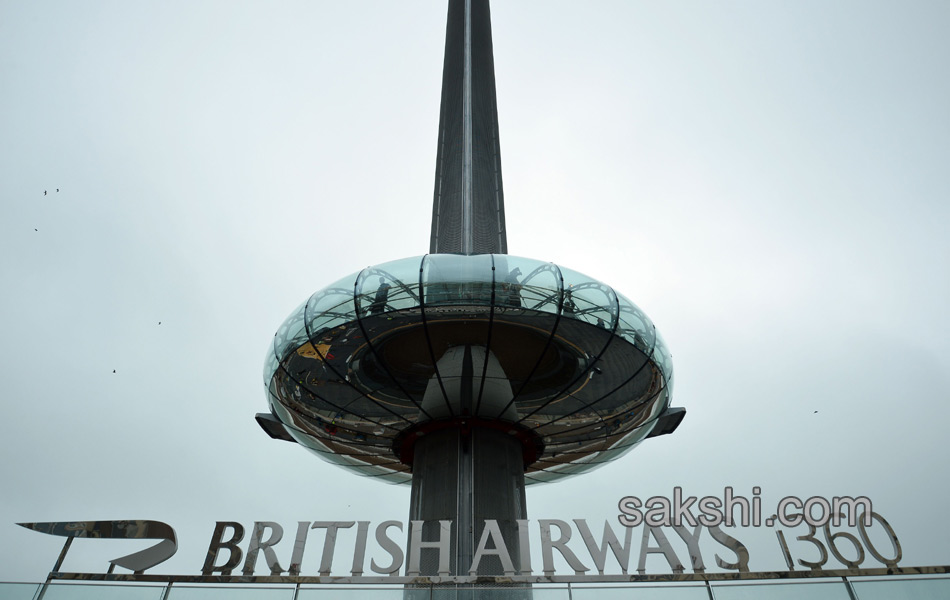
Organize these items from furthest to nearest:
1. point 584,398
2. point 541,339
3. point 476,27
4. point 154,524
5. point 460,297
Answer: point 476,27 < point 584,398 < point 541,339 < point 460,297 < point 154,524

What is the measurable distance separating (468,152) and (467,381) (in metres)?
11.7

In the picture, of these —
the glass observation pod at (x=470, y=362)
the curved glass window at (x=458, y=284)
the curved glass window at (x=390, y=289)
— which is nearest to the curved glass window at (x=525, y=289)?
the glass observation pod at (x=470, y=362)

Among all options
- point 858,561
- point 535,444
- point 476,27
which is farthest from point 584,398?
point 476,27

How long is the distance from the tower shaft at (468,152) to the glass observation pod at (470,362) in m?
5.30

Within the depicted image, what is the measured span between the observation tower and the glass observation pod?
4 cm

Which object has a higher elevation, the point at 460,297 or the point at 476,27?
the point at 476,27

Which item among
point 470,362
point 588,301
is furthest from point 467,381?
point 588,301

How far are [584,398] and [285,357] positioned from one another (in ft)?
25.4

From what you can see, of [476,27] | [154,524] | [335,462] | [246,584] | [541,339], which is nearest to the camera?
[246,584]

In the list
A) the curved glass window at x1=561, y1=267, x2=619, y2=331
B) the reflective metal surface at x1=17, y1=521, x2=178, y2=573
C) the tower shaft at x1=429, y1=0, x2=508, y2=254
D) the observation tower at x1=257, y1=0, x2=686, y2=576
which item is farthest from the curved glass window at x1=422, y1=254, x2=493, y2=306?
the reflective metal surface at x1=17, y1=521, x2=178, y2=573

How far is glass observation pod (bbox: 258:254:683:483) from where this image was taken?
15914 millimetres

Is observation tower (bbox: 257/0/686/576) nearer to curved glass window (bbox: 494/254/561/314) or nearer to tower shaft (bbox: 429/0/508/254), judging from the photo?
curved glass window (bbox: 494/254/561/314)

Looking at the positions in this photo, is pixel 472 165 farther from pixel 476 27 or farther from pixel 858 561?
pixel 858 561

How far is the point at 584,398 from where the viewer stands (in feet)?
61.8
